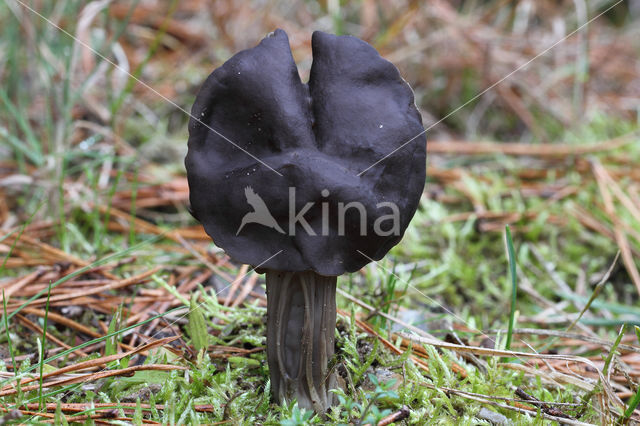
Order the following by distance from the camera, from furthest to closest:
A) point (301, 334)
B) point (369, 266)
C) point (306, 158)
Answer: point (369, 266) → point (301, 334) → point (306, 158)

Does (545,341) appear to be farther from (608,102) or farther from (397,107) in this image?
(608,102)

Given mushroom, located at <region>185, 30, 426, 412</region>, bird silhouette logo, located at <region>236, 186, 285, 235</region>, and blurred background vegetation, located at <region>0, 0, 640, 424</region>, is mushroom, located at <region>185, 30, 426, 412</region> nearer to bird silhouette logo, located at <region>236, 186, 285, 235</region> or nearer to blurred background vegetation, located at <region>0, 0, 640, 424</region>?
bird silhouette logo, located at <region>236, 186, 285, 235</region>

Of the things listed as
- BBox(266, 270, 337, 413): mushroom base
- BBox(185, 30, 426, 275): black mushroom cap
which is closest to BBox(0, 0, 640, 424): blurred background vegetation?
BBox(266, 270, 337, 413): mushroom base

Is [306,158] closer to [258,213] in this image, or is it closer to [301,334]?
[258,213]

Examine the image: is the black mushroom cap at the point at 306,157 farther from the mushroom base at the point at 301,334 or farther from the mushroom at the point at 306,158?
the mushroom base at the point at 301,334

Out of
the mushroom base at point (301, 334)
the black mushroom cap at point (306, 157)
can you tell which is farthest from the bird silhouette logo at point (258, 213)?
the mushroom base at point (301, 334)

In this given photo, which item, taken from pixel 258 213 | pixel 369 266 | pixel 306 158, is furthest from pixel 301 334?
pixel 369 266
